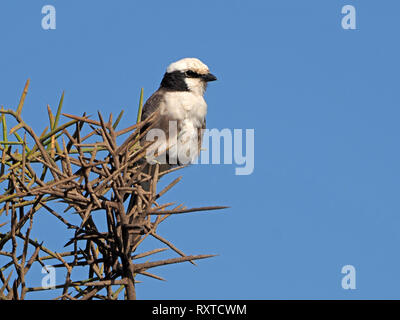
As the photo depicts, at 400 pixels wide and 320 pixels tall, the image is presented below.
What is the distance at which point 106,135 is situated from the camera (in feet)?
7.89

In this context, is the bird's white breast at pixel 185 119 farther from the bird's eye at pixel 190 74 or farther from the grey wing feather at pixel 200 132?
the bird's eye at pixel 190 74

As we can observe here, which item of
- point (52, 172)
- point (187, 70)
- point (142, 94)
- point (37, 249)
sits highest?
point (187, 70)

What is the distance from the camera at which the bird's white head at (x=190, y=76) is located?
7535 mm

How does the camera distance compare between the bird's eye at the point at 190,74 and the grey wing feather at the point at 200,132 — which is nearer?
the grey wing feather at the point at 200,132

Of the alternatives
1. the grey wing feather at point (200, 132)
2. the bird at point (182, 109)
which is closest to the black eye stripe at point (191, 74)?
the bird at point (182, 109)

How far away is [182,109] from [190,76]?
1.68ft

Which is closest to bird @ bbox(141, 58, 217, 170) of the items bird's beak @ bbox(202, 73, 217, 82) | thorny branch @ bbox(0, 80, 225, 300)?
bird's beak @ bbox(202, 73, 217, 82)

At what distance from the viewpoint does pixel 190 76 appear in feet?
25.0

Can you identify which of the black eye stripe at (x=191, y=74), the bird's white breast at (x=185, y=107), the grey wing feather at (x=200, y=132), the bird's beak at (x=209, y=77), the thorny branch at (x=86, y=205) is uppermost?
the black eye stripe at (x=191, y=74)

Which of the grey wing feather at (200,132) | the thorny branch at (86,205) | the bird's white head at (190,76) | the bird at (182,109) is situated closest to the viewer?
the thorny branch at (86,205)
